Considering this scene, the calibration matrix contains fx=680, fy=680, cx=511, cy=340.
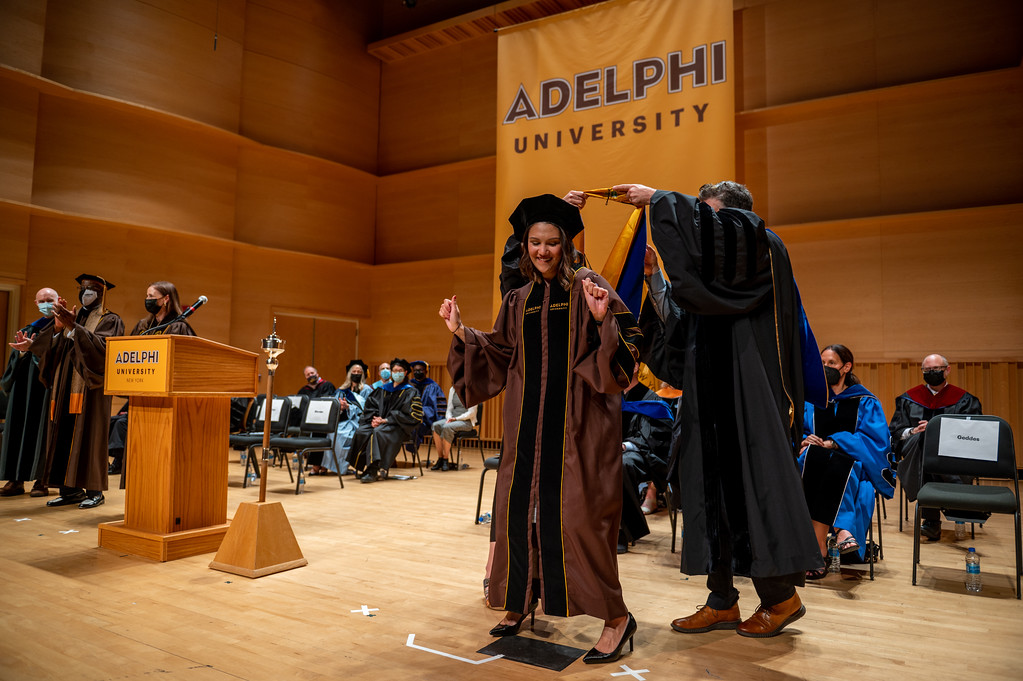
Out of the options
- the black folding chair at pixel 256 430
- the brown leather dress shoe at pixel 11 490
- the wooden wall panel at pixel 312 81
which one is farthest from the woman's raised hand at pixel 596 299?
the wooden wall panel at pixel 312 81

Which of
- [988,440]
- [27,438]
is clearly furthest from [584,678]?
[27,438]

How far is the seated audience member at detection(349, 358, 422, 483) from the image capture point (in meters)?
7.69

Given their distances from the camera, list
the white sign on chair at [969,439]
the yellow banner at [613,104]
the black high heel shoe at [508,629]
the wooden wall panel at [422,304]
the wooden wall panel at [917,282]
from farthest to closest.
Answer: the wooden wall panel at [422,304] < the wooden wall panel at [917,282] < the yellow banner at [613,104] < the white sign on chair at [969,439] < the black high heel shoe at [508,629]

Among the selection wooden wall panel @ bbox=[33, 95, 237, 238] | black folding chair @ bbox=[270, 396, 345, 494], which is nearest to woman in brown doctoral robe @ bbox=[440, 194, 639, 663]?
black folding chair @ bbox=[270, 396, 345, 494]

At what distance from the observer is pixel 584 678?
2.30 meters

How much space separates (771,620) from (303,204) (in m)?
11.0

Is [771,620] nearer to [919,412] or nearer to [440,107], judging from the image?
[919,412]

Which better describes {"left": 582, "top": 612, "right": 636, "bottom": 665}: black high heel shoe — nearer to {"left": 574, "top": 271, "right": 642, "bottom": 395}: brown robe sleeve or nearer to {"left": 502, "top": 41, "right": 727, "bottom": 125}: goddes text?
{"left": 574, "top": 271, "right": 642, "bottom": 395}: brown robe sleeve

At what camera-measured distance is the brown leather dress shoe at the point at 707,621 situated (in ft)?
9.13

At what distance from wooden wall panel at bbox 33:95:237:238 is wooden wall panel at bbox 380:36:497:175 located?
3.26 metres

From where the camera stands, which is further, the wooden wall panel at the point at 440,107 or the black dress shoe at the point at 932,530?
the wooden wall panel at the point at 440,107

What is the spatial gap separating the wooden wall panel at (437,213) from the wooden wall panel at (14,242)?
5.81 m

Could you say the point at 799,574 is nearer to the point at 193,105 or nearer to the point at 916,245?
the point at 916,245

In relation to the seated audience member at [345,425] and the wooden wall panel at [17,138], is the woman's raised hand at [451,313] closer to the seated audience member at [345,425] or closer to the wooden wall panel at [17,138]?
the seated audience member at [345,425]
